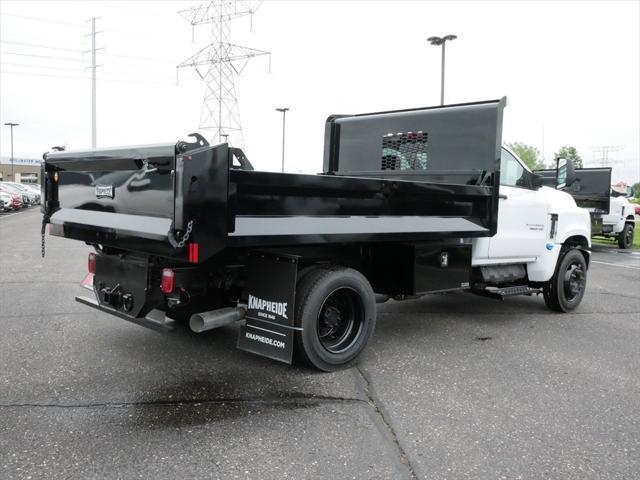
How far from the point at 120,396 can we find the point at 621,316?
6127 mm

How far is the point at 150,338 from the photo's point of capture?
532 centimetres

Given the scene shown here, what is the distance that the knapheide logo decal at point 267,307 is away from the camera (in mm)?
4148

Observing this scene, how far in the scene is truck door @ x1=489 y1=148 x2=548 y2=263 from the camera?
5.99 m

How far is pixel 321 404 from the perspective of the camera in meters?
3.85

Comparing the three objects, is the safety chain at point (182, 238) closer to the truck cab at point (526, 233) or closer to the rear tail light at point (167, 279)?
the rear tail light at point (167, 279)

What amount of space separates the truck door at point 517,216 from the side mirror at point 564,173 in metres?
0.28

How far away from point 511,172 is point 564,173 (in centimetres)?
71

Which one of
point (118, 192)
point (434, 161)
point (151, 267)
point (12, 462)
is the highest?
point (434, 161)

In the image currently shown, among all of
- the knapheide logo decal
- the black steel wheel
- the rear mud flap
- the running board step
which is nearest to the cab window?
the running board step

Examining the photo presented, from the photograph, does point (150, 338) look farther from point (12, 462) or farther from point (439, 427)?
point (439, 427)

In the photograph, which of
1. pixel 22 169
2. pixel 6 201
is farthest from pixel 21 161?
pixel 6 201

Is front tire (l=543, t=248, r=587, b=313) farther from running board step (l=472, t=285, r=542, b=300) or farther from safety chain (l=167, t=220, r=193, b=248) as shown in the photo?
safety chain (l=167, t=220, r=193, b=248)

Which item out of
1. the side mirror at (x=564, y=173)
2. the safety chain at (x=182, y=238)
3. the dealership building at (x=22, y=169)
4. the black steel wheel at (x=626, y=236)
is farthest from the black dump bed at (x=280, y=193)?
the dealership building at (x=22, y=169)

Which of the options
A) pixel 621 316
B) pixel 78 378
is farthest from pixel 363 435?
pixel 621 316
